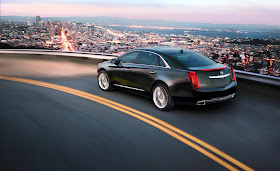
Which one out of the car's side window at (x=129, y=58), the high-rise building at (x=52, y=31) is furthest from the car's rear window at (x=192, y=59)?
the high-rise building at (x=52, y=31)

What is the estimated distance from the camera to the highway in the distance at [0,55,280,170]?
15.3ft

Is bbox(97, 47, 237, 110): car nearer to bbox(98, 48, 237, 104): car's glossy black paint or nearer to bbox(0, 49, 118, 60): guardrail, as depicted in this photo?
bbox(98, 48, 237, 104): car's glossy black paint

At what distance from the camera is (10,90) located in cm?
1024

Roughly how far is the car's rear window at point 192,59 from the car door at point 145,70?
0.54 m

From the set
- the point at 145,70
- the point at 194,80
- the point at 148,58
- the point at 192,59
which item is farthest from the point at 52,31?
A: the point at 194,80

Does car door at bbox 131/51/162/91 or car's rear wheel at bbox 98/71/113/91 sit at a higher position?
car door at bbox 131/51/162/91

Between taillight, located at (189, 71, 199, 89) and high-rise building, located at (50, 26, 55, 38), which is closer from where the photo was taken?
taillight, located at (189, 71, 199, 89)

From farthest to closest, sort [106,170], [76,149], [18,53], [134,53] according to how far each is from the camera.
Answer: [18,53], [134,53], [76,149], [106,170]

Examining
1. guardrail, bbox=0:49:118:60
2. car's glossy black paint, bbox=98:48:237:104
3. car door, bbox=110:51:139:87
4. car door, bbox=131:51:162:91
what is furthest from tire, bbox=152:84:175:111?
guardrail, bbox=0:49:118:60

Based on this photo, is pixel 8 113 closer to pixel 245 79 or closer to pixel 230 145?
pixel 230 145

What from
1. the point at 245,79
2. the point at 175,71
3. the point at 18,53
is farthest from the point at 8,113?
the point at 18,53

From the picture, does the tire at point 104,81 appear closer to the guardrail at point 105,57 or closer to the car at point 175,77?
the car at point 175,77

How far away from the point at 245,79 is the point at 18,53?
647 inches

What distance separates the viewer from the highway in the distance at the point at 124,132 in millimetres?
4652
